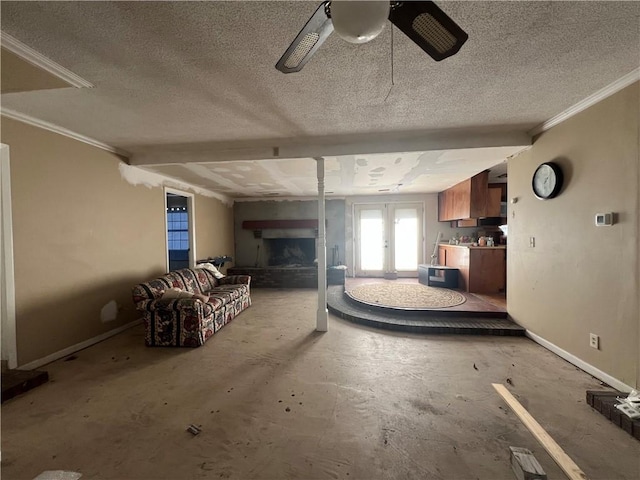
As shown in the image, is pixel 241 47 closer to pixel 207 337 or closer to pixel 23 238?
pixel 23 238

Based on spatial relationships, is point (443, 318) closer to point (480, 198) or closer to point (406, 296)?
→ point (406, 296)

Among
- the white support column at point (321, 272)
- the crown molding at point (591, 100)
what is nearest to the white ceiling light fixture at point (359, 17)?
the crown molding at point (591, 100)

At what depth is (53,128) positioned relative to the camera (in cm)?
259

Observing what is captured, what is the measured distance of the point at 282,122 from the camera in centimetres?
259

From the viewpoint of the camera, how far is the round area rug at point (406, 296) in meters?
3.88

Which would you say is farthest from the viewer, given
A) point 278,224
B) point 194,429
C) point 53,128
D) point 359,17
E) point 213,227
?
point 278,224

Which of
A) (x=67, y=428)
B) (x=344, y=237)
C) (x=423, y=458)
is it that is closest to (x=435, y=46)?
(x=423, y=458)

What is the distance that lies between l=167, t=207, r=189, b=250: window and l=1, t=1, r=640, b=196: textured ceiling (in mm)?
3159

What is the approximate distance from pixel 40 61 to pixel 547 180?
13.9 ft

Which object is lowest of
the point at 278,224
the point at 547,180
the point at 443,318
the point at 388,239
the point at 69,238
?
the point at 443,318

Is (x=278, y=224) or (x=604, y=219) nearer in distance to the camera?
(x=604, y=219)

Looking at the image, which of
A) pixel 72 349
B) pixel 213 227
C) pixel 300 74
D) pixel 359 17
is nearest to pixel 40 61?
pixel 300 74

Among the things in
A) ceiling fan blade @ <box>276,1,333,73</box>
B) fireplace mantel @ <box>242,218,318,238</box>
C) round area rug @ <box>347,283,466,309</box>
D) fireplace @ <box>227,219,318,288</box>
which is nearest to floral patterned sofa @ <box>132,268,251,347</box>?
round area rug @ <box>347,283,466,309</box>

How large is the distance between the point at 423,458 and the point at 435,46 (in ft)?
6.94
